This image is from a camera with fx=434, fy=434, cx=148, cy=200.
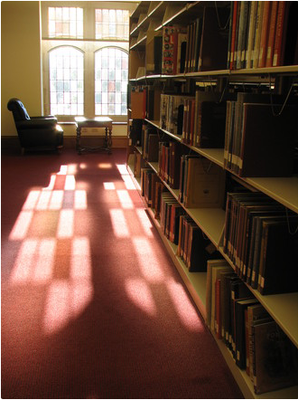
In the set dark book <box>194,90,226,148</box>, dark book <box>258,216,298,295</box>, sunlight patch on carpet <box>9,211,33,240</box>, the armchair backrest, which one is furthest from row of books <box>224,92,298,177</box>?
the armchair backrest

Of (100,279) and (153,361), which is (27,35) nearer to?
(100,279)

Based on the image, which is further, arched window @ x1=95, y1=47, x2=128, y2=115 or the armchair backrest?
arched window @ x1=95, y1=47, x2=128, y2=115

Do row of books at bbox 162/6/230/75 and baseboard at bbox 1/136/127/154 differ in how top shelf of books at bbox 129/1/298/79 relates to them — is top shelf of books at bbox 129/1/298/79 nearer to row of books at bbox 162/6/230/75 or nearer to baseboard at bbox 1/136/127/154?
row of books at bbox 162/6/230/75

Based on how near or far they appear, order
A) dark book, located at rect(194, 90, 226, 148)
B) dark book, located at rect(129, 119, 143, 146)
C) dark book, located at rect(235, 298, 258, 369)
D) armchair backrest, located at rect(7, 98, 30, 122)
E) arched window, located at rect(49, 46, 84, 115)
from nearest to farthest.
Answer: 1. dark book, located at rect(235, 298, 258, 369)
2. dark book, located at rect(194, 90, 226, 148)
3. dark book, located at rect(129, 119, 143, 146)
4. armchair backrest, located at rect(7, 98, 30, 122)
5. arched window, located at rect(49, 46, 84, 115)

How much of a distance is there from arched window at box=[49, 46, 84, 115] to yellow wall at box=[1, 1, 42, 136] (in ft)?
1.91

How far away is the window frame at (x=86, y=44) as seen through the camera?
30.3 feet

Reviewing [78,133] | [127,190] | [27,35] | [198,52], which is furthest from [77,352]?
[27,35]

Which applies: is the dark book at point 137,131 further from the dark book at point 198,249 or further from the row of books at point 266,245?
the row of books at point 266,245

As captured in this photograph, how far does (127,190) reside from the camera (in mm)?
5750

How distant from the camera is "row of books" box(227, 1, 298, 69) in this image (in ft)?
5.46

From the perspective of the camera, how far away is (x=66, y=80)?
9.58 metres

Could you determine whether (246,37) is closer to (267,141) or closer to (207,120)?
(267,141)

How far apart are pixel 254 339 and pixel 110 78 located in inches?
339

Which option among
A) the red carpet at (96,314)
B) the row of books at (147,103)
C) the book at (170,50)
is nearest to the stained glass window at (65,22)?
the row of books at (147,103)
